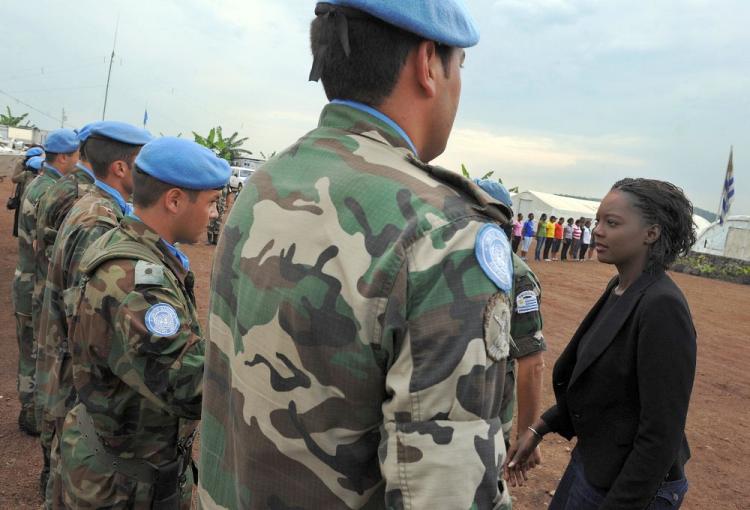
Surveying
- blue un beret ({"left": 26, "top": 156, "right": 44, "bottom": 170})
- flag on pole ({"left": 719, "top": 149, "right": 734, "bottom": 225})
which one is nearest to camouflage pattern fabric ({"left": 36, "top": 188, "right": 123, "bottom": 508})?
blue un beret ({"left": 26, "top": 156, "right": 44, "bottom": 170})

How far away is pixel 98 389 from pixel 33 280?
10.2ft

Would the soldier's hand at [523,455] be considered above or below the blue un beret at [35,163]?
below

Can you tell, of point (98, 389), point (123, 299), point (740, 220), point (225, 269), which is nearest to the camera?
point (225, 269)

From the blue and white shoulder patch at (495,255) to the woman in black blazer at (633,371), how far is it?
4.13 feet

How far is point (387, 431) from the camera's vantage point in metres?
0.87

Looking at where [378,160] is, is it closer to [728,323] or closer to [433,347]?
[433,347]

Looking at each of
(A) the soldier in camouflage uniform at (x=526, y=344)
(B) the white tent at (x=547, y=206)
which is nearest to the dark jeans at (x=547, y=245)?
(B) the white tent at (x=547, y=206)

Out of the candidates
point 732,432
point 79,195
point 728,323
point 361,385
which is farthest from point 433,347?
point 728,323

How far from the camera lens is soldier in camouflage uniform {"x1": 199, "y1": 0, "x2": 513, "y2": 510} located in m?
0.84

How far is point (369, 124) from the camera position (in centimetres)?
106

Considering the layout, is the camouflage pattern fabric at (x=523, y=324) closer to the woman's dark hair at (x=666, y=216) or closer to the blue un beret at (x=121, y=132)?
the woman's dark hair at (x=666, y=216)

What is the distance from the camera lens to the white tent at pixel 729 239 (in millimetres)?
25188

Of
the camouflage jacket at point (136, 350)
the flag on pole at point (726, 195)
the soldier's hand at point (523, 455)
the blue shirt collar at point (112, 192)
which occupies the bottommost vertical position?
the soldier's hand at point (523, 455)

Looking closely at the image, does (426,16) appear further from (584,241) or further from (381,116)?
(584,241)
